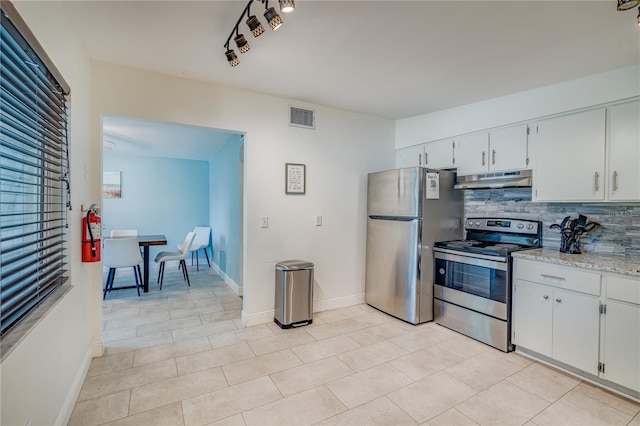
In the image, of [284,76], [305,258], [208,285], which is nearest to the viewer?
[284,76]

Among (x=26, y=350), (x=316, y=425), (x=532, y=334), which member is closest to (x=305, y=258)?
(x=316, y=425)

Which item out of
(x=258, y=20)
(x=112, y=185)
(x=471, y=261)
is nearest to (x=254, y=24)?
(x=258, y=20)

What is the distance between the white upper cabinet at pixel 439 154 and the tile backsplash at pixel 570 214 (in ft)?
1.46

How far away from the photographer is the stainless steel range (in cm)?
273

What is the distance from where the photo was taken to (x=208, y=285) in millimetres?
4859

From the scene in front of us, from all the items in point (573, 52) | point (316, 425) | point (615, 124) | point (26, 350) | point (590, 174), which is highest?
point (573, 52)

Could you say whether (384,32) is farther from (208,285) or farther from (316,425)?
(208,285)

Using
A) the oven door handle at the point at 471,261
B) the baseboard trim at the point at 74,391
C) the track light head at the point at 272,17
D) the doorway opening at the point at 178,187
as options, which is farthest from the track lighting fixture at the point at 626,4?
the doorway opening at the point at 178,187

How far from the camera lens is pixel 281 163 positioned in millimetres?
3350

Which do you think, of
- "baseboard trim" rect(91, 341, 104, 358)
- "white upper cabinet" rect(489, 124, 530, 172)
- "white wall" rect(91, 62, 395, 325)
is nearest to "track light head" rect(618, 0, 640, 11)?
"white upper cabinet" rect(489, 124, 530, 172)

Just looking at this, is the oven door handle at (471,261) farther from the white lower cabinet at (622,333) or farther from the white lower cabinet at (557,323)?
the white lower cabinet at (622,333)

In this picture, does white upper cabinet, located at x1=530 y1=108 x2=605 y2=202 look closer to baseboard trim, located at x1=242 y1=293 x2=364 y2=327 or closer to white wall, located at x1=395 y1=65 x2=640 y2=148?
white wall, located at x1=395 y1=65 x2=640 y2=148

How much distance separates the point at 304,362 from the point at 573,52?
3154 millimetres

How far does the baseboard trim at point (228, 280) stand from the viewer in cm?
437
